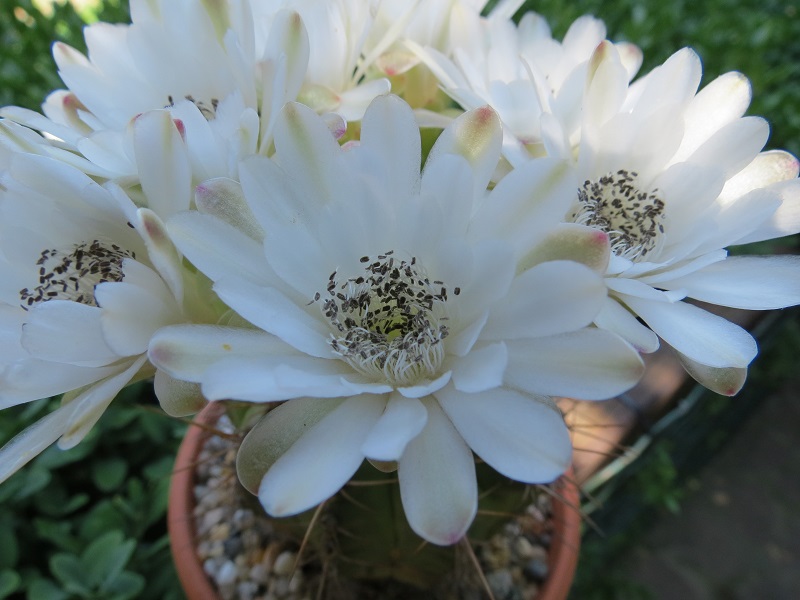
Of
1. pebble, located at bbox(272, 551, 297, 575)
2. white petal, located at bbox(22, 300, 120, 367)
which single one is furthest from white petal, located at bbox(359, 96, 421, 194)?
pebble, located at bbox(272, 551, 297, 575)

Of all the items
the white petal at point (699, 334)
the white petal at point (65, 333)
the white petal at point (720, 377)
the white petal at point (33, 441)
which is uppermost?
the white petal at point (65, 333)

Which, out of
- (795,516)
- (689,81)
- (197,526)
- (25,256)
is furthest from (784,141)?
(25,256)

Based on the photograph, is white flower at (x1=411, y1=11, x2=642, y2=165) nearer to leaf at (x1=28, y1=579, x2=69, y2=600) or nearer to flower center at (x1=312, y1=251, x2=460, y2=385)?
flower center at (x1=312, y1=251, x2=460, y2=385)

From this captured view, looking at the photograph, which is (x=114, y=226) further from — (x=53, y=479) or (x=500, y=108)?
(x=53, y=479)

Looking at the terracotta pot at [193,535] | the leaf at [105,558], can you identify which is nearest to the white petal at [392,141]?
the terracotta pot at [193,535]

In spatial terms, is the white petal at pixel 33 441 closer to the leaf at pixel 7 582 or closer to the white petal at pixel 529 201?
the white petal at pixel 529 201

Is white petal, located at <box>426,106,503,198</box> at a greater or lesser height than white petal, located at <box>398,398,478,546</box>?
greater

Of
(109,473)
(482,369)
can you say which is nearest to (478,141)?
(482,369)

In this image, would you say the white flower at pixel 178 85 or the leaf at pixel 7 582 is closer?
the white flower at pixel 178 85

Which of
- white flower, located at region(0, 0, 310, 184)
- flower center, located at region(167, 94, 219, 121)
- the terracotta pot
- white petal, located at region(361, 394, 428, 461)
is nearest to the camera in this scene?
white petal, located at region(361, 394, 428, 461)
